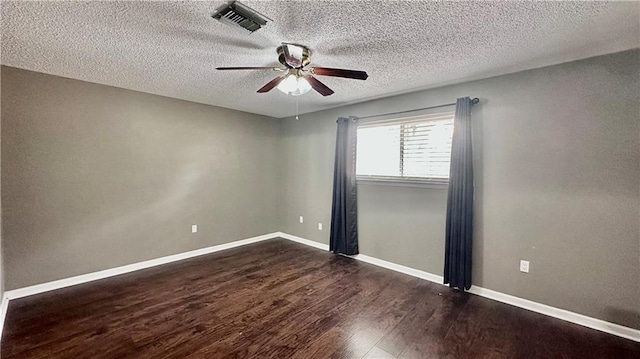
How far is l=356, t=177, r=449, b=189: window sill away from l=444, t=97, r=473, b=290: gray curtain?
0.79 feet

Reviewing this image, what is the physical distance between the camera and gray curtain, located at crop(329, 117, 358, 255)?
4.05 m

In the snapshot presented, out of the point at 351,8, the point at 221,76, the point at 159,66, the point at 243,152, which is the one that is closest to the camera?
the point at 351,8

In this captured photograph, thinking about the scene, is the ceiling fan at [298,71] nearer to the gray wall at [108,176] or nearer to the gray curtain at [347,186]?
the gray curtain at [347,186]

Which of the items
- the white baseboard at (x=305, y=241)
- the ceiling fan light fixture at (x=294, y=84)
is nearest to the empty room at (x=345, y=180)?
the ceiling fan light fixture at (x=294, y=84)

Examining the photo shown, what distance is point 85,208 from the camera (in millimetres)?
3152

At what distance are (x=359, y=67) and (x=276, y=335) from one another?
8.51ft

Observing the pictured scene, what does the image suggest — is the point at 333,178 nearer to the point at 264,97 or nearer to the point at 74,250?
the point at 264,97

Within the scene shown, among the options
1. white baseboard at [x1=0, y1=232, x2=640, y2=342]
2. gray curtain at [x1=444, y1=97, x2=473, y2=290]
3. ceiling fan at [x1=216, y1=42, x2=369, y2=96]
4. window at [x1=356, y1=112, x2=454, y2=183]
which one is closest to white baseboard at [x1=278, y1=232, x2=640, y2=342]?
white baseboard at [x1=0, y1=232, x2=640, y2=342]

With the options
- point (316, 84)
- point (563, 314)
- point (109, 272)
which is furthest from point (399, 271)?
point (109, 272)

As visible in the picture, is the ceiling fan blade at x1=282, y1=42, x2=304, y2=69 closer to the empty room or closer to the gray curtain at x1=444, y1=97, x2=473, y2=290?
the empty room

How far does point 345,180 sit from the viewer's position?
4.09m

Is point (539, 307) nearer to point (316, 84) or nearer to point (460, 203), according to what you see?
point (460, 203)

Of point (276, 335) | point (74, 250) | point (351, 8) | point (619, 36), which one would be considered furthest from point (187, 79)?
point (619, 36)

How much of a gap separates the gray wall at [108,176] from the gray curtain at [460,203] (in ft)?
11.1
